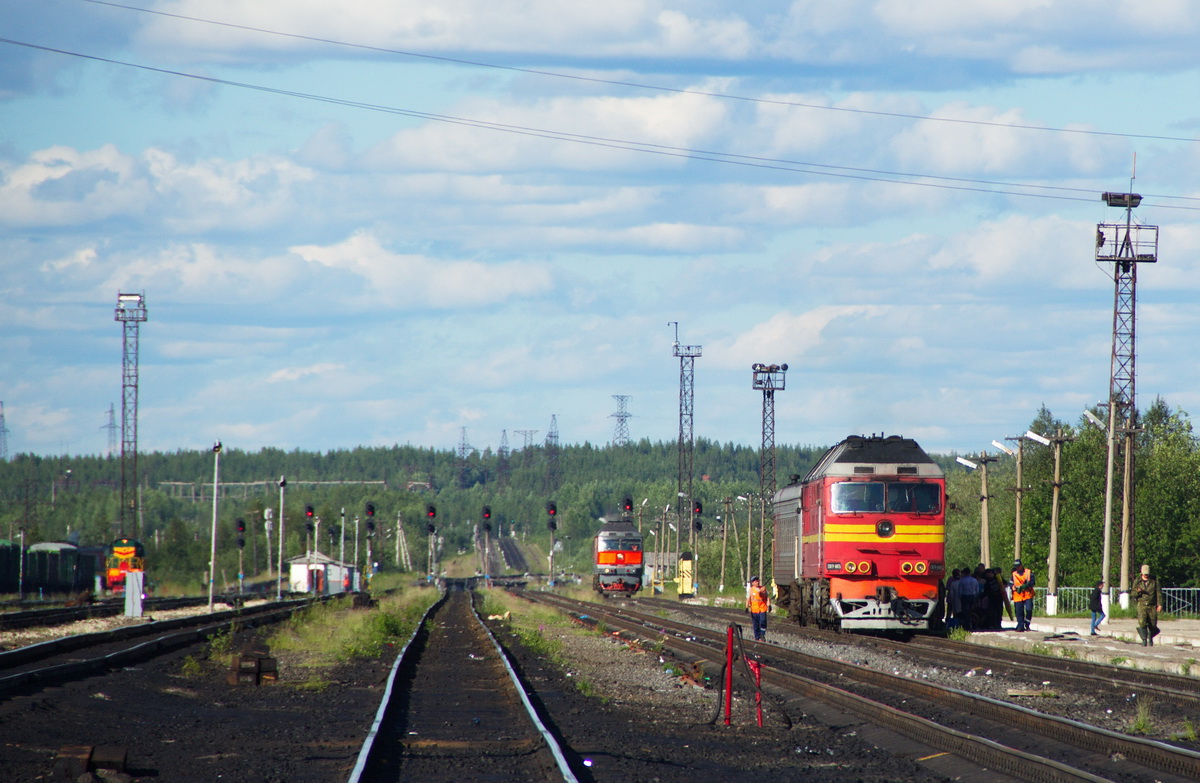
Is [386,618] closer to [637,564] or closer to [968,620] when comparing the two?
[968,620]

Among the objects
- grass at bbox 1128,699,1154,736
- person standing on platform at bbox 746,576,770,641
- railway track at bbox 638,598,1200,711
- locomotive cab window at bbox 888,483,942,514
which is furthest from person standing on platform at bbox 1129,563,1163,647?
grass at bbox 1128,699,1154,736

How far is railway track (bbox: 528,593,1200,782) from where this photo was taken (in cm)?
1092

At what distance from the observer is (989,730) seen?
13727 millimetres

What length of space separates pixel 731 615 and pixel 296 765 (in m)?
33.2

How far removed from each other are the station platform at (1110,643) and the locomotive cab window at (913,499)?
2.92 m

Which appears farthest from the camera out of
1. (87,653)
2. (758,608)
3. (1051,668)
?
(758,608)

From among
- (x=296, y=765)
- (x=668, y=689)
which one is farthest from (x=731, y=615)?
(x=296, y=765)

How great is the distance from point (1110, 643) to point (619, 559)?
4482 cm

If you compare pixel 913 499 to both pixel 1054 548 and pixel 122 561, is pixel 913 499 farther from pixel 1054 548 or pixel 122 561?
pixel 122 561

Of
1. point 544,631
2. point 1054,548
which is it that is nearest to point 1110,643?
point 544,631

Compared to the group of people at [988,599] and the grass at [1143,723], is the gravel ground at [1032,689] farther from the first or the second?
the group of people at [988,599]

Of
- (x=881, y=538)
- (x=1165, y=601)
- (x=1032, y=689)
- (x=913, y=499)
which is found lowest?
(x=1165, y=601)

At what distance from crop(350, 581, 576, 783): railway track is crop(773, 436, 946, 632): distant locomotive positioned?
7997 mm

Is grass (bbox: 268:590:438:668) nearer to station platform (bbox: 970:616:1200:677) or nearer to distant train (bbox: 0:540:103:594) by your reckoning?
station platform (bbox: 970:616:1200:677)
